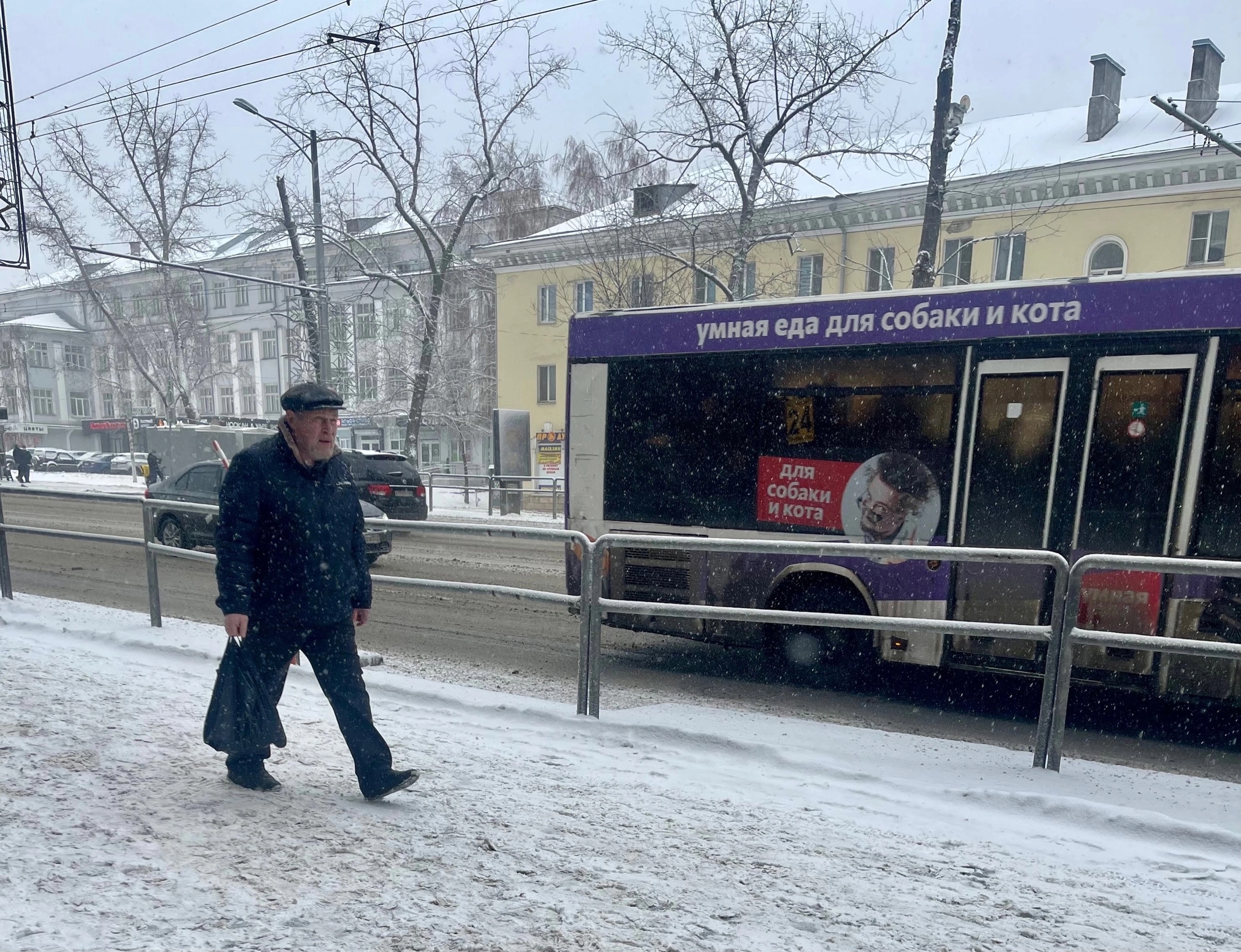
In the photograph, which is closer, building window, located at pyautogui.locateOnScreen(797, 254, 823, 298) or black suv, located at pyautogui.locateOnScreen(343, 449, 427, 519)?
black suv, located at pyautogui.locateOnScreen(343, 449, 427, 519)

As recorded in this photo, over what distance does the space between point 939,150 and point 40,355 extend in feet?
248

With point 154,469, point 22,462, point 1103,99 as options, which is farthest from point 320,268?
point 1103,99

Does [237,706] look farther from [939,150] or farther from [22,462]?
[22,462]

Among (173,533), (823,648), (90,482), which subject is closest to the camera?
(823,648)

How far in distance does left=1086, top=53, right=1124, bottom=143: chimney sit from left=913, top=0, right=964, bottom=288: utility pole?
57.6ft

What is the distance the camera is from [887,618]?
186 inches

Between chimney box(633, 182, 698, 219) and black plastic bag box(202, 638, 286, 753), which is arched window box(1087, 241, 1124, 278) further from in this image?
black plastic bag box(202, 638, 286, 753)

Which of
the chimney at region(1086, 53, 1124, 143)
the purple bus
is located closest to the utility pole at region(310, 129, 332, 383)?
the purple bus

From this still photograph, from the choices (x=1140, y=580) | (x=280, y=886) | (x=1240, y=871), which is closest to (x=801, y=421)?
(x=1140, y=580)

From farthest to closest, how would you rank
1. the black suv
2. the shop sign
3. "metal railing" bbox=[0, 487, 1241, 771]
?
the shop sign → the black suv → "metal railing" bbox=[0, 487, 1241, 771]

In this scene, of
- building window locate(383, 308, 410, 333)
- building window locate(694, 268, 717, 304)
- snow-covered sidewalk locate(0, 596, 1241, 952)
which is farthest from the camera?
building window locate(383, 308, 410, 333)

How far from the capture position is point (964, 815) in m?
3.57

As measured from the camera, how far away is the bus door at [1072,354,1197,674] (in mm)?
5199

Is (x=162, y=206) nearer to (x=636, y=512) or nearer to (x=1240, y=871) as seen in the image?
(x=636, y=512)
